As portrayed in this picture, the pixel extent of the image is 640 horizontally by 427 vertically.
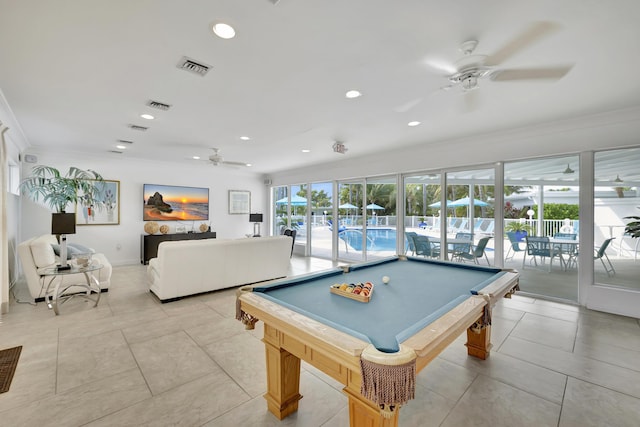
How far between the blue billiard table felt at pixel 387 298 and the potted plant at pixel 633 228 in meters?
2.58

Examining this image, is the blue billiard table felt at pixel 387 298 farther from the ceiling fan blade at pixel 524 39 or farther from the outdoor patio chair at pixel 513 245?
the outdoor patio chair at pixel 513 245

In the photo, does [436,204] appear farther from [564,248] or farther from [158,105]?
[158,105]

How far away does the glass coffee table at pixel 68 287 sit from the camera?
11.5 ft

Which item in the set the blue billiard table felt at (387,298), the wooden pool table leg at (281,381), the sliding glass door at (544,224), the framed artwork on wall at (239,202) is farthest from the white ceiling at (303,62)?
the framed artwork on wall at (239,202)

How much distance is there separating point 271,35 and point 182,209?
21.5 feet

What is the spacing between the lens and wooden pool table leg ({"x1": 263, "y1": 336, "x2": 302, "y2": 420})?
1.71 metres

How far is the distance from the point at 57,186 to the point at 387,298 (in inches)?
260

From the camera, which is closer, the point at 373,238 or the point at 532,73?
the point at 532,73

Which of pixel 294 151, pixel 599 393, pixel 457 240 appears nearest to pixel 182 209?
pixel 294 151

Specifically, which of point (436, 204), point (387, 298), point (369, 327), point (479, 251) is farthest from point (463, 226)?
point (369, 327)

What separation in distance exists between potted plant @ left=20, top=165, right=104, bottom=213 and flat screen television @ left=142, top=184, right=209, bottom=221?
1.11 meters

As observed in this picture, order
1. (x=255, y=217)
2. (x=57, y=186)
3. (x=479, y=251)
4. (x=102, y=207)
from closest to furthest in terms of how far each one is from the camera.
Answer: (x=479, y=251) → (x=57, y=186) → (x=102, y=207) → (x=255, y=217)

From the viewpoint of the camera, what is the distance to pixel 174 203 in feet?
24.2

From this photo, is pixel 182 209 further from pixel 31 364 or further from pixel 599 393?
pixel 599 393
